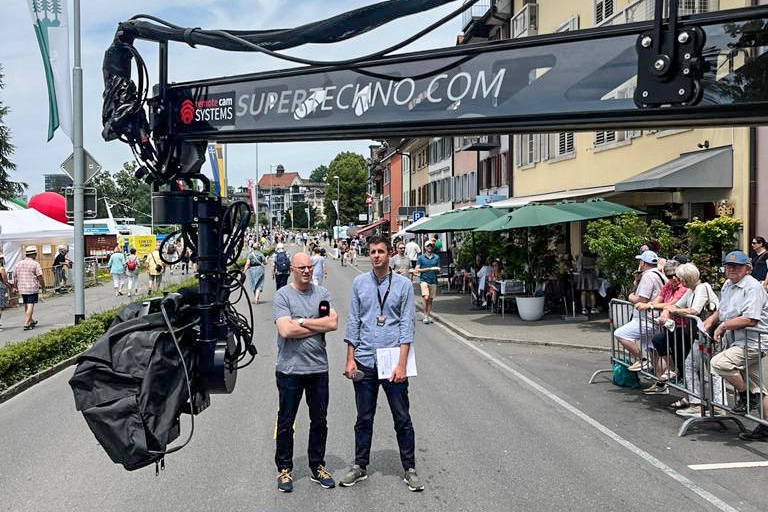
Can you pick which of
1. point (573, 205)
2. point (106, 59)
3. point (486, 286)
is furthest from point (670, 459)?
point (486, 286)

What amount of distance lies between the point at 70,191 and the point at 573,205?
34.3 ft

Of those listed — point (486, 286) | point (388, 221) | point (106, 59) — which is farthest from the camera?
point (388, 221)

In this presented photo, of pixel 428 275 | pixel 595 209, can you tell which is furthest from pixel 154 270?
pixel 595 209

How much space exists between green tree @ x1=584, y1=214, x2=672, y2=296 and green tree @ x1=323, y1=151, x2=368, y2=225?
318ft

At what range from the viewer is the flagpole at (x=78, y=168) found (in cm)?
1313

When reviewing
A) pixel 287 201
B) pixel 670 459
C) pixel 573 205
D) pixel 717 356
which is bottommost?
pixel 670 459

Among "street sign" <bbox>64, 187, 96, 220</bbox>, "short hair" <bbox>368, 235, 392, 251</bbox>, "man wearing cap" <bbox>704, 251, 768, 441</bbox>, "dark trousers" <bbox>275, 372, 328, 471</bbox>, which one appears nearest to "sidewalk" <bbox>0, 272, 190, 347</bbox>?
"street sign" <bbox>64, 187, 96, 220</bbox>

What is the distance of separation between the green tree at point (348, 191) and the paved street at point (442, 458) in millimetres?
101670

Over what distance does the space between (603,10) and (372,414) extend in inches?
674

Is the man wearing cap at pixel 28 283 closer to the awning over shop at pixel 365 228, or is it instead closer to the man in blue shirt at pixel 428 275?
the man in blue shirt at pixel 428 275

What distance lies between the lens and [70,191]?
13.3m

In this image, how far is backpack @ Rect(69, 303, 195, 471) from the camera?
344 cm

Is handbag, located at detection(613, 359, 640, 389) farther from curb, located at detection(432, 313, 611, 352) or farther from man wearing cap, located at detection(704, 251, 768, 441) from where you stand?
curb, located at detection(432, 313, 611, 352)

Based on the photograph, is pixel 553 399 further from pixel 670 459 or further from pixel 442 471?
pixel 442 471
